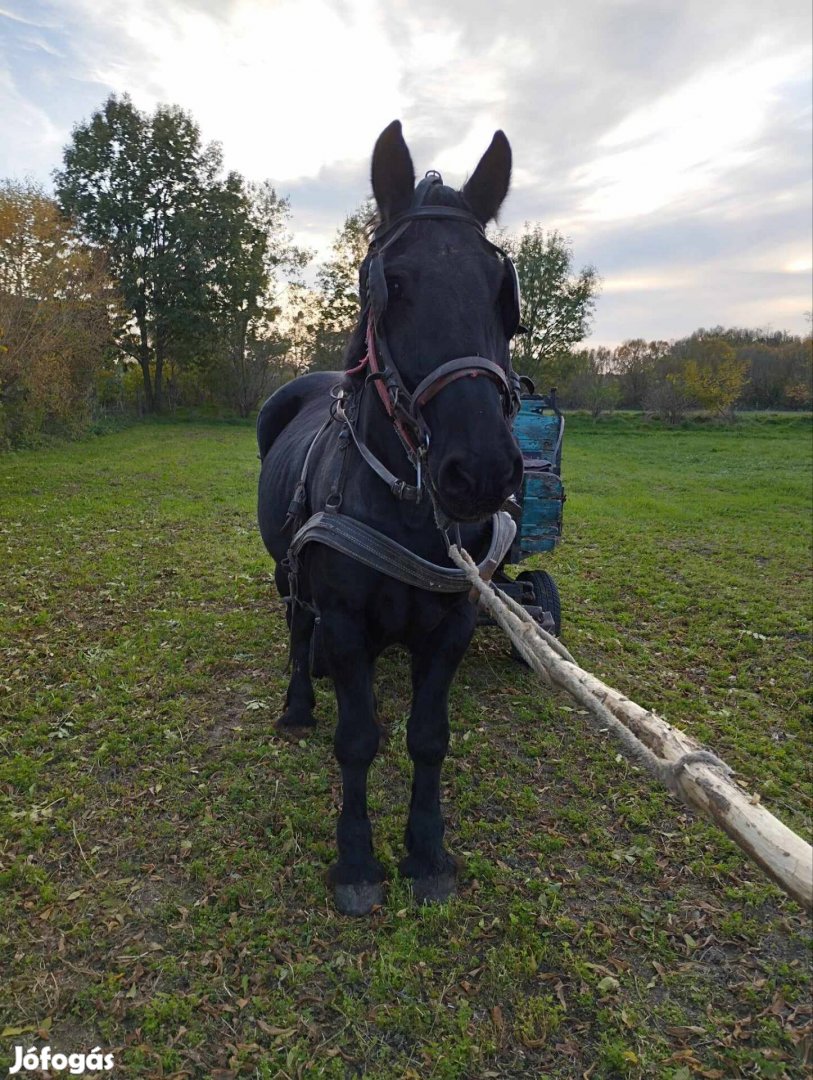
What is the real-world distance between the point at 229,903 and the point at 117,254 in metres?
35.1

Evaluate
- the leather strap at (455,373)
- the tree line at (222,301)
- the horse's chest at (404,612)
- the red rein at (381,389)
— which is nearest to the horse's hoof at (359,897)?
the horse's chest at (404,612)

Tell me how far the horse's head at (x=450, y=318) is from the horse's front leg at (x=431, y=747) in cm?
82

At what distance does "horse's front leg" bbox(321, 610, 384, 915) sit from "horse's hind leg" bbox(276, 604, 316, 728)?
4.42ft

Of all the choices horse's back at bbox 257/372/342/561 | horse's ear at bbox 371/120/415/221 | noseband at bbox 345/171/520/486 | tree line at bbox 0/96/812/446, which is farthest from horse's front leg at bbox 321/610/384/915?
tree line at bbox 0/96/812/446

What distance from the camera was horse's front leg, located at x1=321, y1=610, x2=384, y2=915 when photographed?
2.67 meters

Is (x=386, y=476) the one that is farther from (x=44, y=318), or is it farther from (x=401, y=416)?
(x=44, y=318)

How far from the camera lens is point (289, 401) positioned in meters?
5.14

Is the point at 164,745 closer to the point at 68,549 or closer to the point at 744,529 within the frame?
the point at 68,549

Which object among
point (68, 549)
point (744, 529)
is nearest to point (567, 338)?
point (744, 529)

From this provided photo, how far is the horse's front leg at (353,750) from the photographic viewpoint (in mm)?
2672

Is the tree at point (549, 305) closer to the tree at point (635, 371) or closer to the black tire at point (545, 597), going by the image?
the tree at point (635, 371)

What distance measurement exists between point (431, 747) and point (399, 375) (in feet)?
5.69

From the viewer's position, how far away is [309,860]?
3.13m

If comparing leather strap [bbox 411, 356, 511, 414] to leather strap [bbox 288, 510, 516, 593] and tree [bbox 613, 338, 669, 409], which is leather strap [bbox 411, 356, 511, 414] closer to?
leather strap [bbox 288, 510, 516, 593]
